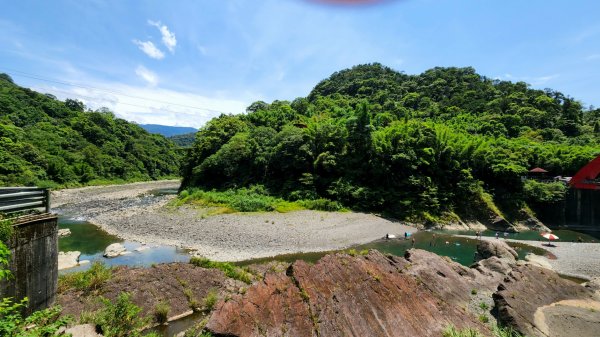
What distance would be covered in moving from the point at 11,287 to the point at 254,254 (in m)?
15.8

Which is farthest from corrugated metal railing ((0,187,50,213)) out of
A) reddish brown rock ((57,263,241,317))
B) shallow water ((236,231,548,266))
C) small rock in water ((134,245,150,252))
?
small rock in water ((134,245,150,252))

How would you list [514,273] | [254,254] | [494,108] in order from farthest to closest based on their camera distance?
[494,108]
[254,254]
[514,273]

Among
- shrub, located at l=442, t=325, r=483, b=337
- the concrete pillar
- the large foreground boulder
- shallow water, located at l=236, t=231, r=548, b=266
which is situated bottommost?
shallow water, located at l=236, t=231, r=548, b=266

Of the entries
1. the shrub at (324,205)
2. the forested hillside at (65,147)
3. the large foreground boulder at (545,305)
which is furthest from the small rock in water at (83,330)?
the forested hillside at (65,147)

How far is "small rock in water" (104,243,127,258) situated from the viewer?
2052cm

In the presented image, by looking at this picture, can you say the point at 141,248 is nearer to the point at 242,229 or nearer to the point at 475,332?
the point at 242,229

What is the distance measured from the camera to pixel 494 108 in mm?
66125

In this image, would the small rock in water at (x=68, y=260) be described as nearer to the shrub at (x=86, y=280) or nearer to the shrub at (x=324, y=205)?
the shrub at (x=86, y=280)

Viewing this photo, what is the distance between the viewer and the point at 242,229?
27.5 meters

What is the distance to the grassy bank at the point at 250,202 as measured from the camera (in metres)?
35.1

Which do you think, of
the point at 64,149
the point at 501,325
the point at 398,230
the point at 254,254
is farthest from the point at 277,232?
the point at 64,149

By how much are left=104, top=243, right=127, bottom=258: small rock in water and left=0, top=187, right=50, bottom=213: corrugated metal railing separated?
1505 cm

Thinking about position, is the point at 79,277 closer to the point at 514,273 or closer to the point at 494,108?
the point at 514,273

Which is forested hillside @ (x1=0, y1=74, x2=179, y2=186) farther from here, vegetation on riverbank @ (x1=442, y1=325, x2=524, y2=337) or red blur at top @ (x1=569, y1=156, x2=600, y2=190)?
red blur at top @ (x1=569, y1=156, x2=600, y2=190)
